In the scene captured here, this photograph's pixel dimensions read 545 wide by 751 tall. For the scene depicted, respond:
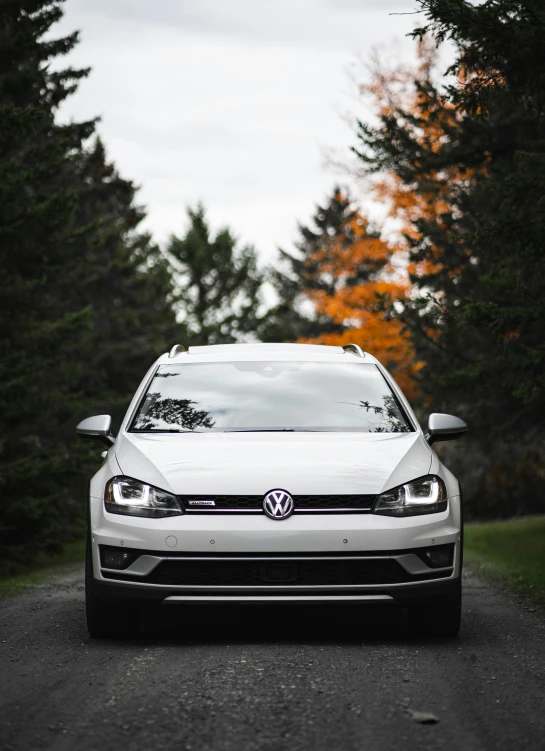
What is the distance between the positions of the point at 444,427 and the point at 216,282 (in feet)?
184

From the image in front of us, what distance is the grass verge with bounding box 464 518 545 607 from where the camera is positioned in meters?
12.2

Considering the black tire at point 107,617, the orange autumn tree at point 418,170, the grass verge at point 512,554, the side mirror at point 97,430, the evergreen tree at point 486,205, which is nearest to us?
the black tire at point 107,617

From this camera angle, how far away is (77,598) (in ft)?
34.0

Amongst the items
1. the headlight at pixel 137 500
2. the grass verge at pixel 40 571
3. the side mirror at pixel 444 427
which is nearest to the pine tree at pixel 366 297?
the grass verge at pixel 40 571

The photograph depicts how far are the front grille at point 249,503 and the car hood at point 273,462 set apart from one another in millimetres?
32

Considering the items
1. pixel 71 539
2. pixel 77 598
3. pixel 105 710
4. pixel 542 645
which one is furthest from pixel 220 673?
pixel 71 539

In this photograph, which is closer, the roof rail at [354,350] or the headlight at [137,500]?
the headlight at [137,500]

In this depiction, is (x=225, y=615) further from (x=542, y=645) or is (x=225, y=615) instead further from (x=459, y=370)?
(x=459, y=370)

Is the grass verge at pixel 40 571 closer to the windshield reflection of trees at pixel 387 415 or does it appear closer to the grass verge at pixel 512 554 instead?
the windshield reflection of trees at pixel 387 415

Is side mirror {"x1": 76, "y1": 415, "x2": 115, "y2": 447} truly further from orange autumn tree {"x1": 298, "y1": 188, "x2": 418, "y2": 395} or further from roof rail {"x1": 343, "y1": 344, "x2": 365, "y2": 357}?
orange autumn tree {"x1": 298, "y1": 188, "x2": 418, "y2": 395}

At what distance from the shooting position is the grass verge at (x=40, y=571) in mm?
12064

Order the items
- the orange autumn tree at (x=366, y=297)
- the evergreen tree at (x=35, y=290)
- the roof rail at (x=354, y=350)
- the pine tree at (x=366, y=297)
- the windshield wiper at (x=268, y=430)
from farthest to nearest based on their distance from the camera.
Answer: the orange autumn tree at (x=366, y=297)
the pine tree at (x=366, y=297)
the evergreen tree at (x=35, y=290)
the roof rail at (x=354, y=350)
the windshield wiper at (x=268, y=430)

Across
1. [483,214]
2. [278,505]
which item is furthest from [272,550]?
[483,214]

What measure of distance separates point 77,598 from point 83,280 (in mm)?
17204
